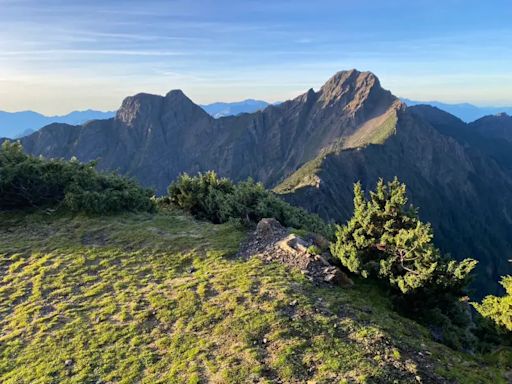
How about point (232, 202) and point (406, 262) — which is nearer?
point (406, 262)

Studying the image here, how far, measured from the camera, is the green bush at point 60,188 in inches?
1072

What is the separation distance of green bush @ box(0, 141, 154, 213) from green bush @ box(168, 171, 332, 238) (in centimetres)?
292

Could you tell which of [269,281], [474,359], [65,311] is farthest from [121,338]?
[474,359]

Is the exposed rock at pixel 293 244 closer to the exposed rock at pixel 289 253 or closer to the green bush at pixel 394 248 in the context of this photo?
the exposed rock at pixel 289 253

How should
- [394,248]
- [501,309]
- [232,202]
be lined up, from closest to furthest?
[501,309] → [394,248] → [232,202]

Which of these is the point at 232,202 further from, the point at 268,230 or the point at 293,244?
the point at 293,244

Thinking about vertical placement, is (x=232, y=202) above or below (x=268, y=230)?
above

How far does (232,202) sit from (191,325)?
13.9 metres

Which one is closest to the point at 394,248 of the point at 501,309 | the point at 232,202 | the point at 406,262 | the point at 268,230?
the point at 406,262

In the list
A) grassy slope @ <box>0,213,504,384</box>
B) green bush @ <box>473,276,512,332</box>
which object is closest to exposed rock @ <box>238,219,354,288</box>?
grassy slope @ <box>0,213,504,384</box>

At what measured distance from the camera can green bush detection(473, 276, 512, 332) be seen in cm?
1452

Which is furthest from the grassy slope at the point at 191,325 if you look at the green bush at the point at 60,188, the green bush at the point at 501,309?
the green bush at the point at 60,188

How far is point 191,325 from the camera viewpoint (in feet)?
46.5

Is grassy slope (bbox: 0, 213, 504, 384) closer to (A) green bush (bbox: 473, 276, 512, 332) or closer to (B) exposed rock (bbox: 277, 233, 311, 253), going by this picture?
(B) exposed rock (bbox: 277, 233, 311, 253)
